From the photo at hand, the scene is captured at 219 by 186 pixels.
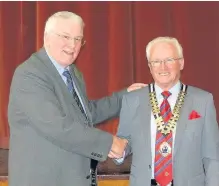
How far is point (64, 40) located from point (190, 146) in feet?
2.10

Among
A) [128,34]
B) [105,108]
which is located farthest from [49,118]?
[128,34]

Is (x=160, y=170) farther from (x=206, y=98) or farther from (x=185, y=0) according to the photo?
(x=185, y=0)

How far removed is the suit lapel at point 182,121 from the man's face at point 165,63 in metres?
0.10

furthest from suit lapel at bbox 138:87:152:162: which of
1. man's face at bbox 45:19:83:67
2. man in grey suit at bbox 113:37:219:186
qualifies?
man's face at bbox 45:19:83:67

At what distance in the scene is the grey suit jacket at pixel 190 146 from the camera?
6.16ft

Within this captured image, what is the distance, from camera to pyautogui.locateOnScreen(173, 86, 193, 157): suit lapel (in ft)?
6.19

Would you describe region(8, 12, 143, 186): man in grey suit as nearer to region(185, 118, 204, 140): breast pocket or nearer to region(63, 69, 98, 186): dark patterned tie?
region(63, 69, 98, 186): dark patterned tie

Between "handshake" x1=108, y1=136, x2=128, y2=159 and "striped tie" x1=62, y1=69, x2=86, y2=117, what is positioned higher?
"striped tie" x1=62, y1=69, x2=86, y2=117

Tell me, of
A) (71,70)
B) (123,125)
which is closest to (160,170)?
(123,125)

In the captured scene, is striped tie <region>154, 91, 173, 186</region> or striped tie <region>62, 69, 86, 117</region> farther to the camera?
striped tie <region>62, 69, 86, 117</region>

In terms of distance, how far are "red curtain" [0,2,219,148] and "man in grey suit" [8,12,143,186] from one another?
1954mm

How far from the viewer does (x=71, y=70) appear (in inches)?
84.8

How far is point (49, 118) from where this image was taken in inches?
71.2

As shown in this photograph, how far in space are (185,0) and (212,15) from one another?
0.25 meters
